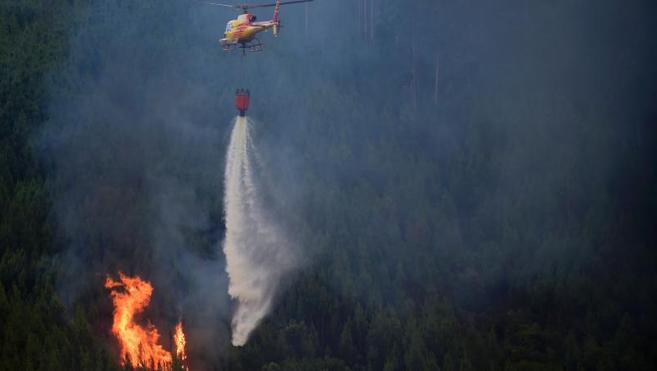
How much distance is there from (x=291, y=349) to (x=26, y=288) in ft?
80.3

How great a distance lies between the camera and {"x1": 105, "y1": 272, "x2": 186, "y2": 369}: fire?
9825cm

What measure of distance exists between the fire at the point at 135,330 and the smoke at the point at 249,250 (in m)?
6.14

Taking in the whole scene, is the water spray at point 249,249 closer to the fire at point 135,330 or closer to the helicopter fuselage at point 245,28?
the fire at point 135,330

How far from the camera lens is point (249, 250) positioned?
110562 mm

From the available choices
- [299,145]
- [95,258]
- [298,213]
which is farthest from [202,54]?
[95,258]

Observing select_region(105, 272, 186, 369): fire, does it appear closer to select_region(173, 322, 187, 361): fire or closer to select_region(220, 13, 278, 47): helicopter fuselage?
select_region(173, 322, 187, 361): fire

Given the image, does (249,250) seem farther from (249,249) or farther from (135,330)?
(135,330)

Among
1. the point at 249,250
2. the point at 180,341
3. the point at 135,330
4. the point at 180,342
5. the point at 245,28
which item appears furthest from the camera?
the point at 249,250

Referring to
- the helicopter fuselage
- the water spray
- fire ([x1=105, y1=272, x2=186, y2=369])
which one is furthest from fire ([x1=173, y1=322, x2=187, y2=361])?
the helicopter fuselage

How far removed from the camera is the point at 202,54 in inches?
5541

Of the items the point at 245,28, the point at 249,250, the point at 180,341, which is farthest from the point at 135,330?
the point at 245,28

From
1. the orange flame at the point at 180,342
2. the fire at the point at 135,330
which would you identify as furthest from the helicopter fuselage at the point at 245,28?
the orange flame at the point at 180,342

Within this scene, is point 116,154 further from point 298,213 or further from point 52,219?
point 298,213

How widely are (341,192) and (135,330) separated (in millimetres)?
33045
